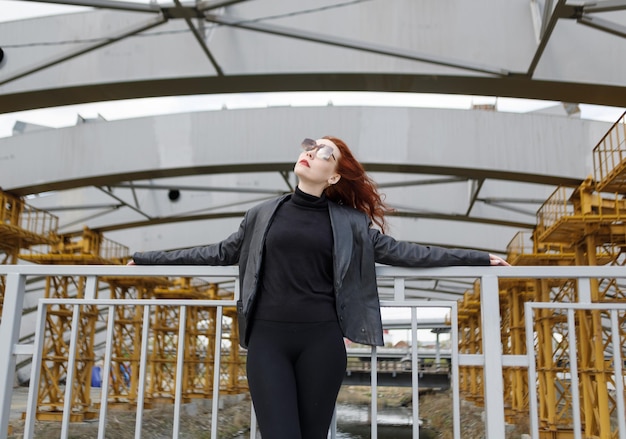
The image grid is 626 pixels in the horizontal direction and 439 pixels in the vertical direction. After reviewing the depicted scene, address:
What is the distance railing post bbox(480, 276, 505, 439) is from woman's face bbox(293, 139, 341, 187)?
0.95 metres

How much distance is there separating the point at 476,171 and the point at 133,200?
34.2ft

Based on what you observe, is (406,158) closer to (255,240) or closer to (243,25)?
(243,25)

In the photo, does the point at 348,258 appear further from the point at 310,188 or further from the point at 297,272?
the point at 310,188

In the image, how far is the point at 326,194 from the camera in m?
3.24

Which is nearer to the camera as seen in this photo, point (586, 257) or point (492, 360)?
point (492, 360)

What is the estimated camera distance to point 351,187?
10.6 feet

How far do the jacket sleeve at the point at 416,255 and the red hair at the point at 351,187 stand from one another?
164mm

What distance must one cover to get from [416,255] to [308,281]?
0.58m

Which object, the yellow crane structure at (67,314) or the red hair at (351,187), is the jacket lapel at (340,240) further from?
the yellow crane structure at (67,314)

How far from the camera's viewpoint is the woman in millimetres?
2688

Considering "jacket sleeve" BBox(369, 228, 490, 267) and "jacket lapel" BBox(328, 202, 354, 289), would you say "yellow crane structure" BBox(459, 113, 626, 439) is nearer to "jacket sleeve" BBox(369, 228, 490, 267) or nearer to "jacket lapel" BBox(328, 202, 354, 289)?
"jacket sleeve" BBox(369, 228, 490, 267)

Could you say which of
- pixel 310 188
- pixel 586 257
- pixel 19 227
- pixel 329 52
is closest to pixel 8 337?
pixel 310 188

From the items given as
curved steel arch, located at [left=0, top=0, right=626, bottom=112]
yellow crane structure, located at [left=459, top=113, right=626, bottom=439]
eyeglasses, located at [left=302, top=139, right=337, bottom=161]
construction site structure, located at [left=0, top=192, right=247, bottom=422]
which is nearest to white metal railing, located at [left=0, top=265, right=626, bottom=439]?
eyeglasses, located at [left=302, top=139, right=337, bottom=161]

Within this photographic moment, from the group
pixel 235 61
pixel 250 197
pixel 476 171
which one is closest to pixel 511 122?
pixel 476 171
